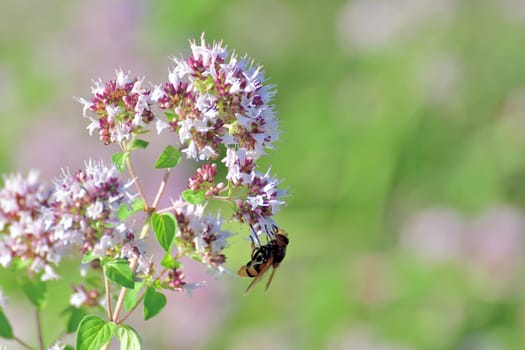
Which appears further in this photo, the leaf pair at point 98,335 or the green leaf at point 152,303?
the green leaf at point 152,303

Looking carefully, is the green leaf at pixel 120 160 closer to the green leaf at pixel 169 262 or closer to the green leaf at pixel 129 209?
the green leaf at pixel 129 209

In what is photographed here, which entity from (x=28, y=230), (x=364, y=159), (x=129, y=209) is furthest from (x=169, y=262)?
(x=364, y=159)

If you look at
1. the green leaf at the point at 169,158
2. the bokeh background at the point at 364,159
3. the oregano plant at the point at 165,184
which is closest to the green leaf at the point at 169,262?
the oregano plant at the point at 165,184

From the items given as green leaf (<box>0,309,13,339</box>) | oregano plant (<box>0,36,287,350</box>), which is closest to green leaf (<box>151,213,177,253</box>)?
oregano plant (<box>0,36,287,350</box>)

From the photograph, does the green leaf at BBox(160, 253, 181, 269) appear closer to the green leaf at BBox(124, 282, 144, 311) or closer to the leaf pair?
the green leaf at BBox(124, 282, 144, 311)

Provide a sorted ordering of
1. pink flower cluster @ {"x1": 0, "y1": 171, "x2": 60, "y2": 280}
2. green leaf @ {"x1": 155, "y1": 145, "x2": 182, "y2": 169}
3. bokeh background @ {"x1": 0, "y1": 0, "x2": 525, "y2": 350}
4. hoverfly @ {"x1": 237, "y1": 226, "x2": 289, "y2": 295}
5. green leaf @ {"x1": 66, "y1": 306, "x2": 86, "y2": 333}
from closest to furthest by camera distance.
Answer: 1. green leaf @ {"x1": 155, "y1": 145, "x2": 182, "y2": 169}
2. pink flower cluster @ {"x1": 0, "y1": 171, "x2": 60, "y2": 280}
3. green leaf @ {"x1": 66, "y1": 306, "x2": 86, "y2": 333}
4. hoverfly @ {"x1": 237, "y1": 226, "x2": 289, "y2": 295}
5. bokeh background @ {"x1": 0, "y1": 0, "x2": 525, "y2": 350}

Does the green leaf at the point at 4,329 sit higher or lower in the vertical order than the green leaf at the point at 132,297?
lower
